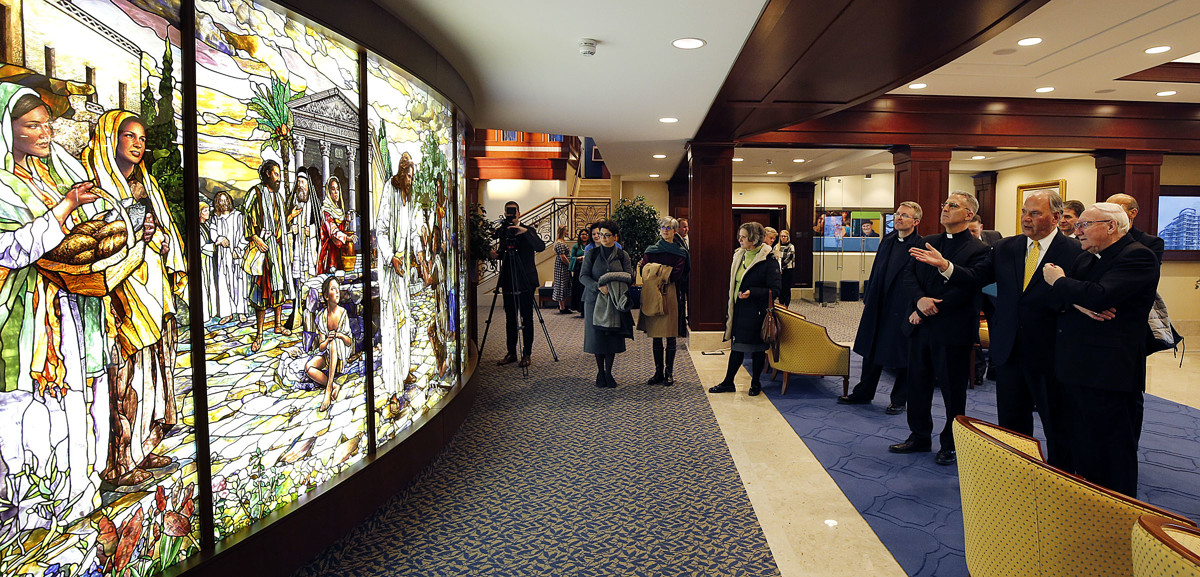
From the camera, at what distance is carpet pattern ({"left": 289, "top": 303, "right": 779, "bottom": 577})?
2771 millimetres

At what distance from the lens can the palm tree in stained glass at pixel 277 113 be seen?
2406mm

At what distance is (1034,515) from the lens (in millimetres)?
1883

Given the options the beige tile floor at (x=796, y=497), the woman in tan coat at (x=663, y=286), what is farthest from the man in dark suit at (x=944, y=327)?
the woman in tan coat at (x=663, y=286)

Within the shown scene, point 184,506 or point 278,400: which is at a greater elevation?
point 278,400

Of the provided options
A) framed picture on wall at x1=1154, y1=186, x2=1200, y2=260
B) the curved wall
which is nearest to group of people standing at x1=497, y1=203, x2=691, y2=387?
the curved wall

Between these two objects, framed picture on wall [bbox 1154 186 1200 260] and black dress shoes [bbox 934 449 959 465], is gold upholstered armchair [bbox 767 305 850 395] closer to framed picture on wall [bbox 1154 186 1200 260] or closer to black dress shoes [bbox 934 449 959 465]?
black dress shoes [bbox 934 449 959 465]

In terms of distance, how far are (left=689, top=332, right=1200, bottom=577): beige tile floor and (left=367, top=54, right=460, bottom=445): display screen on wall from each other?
6.51 ft

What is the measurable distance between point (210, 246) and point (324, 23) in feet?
3.39

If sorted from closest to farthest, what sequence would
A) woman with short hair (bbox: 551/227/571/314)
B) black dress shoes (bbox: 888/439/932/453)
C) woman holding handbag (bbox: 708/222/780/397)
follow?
black dress shoes (bbox: 888/439/932/453) < woman holding handbag (bbox: 708/222/780/397) < woman with short hair (bbox: 551/227/571/314)

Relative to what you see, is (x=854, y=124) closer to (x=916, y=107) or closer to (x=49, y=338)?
(x=916, y=107)

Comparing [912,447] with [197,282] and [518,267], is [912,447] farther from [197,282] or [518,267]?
[197,282]

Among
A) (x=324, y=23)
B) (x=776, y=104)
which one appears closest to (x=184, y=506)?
(x=324, y=23)

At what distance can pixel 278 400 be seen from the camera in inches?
100

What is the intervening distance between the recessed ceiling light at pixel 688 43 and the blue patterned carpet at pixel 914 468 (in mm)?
2602
